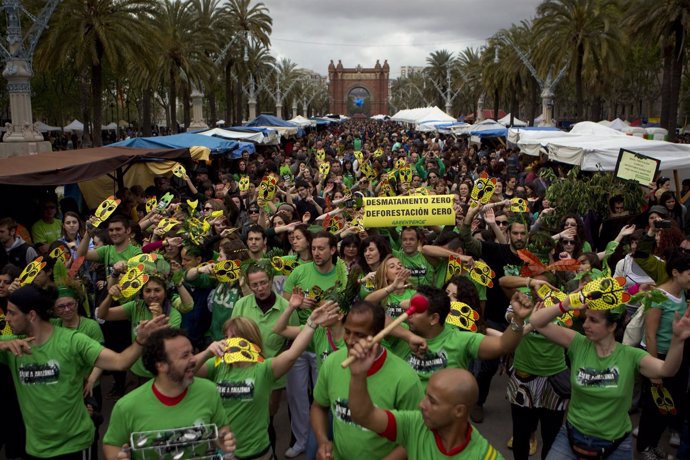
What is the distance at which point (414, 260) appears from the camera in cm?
632

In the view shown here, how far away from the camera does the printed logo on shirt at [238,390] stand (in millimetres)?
3745

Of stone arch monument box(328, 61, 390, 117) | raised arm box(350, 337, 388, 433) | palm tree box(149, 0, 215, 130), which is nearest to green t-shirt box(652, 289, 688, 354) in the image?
raised arm box(350, 337, 388, 433)

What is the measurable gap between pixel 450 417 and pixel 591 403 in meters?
1.58

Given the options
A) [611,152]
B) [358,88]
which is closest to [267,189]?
[611,152]

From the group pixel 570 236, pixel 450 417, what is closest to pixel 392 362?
pixel 450 417

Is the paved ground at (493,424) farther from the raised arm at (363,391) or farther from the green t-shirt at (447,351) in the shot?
the raised arm at (363,391)

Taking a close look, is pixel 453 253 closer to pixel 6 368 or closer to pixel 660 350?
pixel 660 350

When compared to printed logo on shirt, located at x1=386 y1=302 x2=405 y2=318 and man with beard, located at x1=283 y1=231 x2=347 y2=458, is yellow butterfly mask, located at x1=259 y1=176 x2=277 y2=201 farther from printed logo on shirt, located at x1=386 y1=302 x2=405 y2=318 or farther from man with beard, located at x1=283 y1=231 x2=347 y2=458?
printed logo on shirt, located at x1=386 y1=302 x2=405 y2=318

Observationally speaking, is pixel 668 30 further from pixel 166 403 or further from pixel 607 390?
pixel 166 403

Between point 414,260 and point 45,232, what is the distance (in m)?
5.46

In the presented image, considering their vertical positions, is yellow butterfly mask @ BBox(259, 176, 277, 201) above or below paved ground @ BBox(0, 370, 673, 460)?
above

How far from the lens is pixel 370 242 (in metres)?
6.01

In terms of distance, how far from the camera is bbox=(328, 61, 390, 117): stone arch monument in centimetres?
15275

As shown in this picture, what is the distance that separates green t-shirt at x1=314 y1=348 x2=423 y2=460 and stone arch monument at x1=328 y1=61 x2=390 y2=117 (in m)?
151
